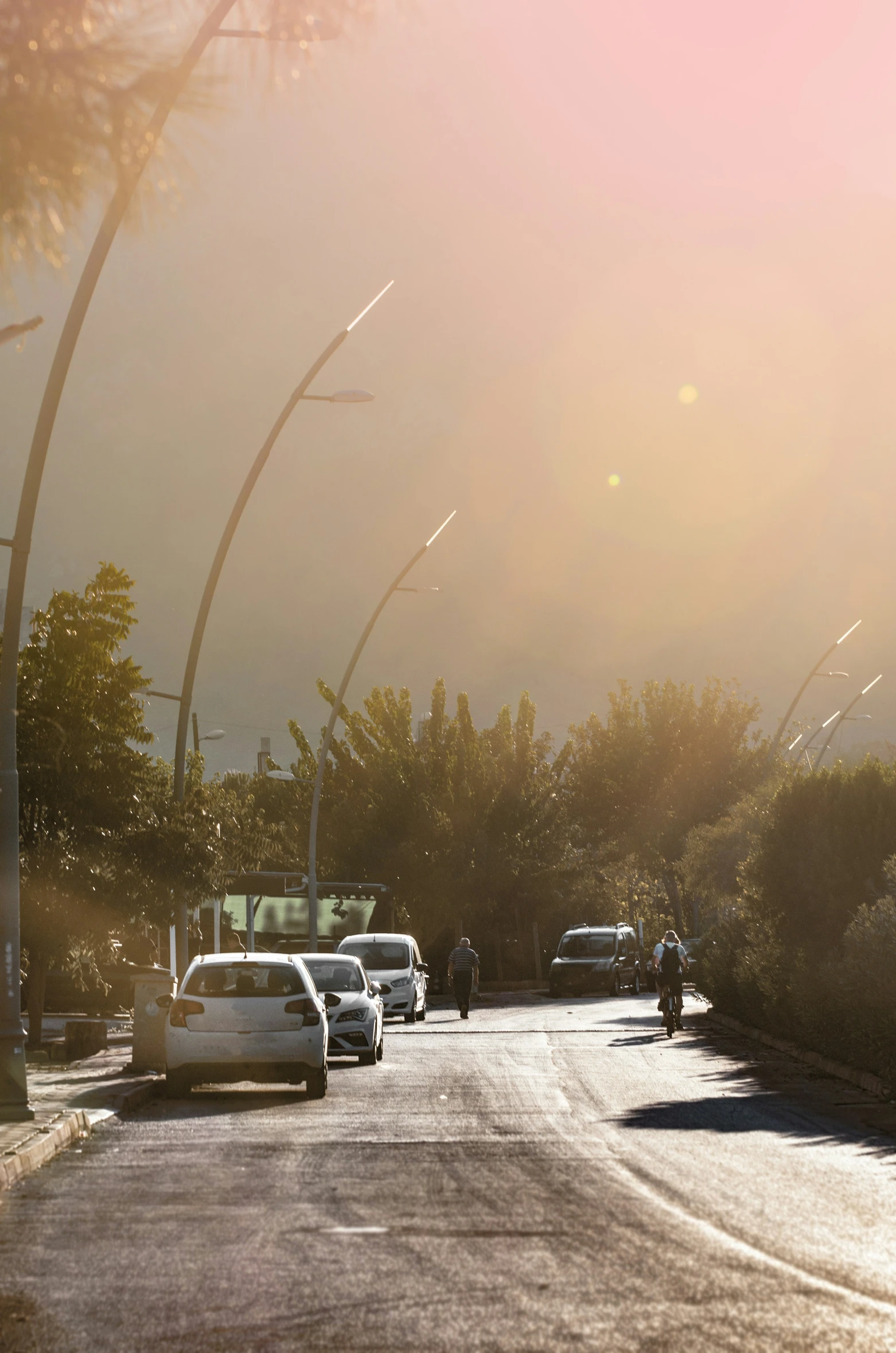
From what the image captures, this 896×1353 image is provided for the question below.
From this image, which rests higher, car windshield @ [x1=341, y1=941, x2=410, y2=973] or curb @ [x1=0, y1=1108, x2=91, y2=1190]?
car windshield @ [x1=341, y1=941, x2=410, y2=973]

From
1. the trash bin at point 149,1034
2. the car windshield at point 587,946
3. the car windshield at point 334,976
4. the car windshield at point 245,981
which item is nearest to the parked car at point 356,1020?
the car windshield at point 334,976

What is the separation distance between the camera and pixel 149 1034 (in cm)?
1838

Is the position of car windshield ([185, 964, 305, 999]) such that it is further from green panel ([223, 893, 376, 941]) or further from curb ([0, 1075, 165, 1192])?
green panel ([223, 893, 376, 941])

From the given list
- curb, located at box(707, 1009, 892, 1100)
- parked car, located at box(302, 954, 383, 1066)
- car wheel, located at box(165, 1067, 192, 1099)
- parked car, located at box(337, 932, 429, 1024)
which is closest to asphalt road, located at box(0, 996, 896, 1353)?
car wheel, located at box(165, 1067, 192, 1099)

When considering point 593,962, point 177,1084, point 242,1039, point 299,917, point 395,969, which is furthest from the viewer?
point 299,917

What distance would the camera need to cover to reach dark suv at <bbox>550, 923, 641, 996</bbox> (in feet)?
147

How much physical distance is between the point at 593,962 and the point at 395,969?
13814mm

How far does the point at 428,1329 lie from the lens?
623 centimetres

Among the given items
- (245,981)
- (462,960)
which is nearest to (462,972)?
(462,960)

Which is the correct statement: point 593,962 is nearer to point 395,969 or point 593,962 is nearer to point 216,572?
point 395,969

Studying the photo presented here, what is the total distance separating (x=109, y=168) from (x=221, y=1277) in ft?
16.2

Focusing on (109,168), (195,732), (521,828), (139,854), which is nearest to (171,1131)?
(109,168)

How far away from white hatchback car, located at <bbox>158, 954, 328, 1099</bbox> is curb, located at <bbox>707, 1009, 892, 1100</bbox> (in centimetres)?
562

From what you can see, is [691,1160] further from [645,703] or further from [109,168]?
[645,703]
